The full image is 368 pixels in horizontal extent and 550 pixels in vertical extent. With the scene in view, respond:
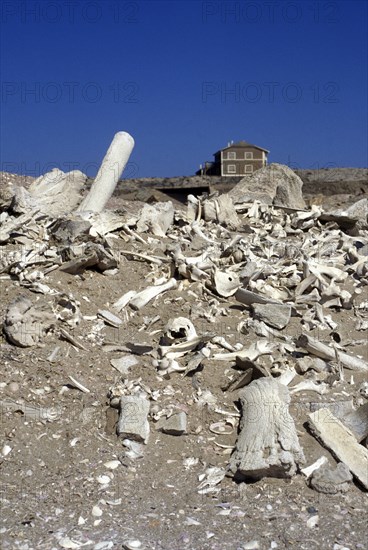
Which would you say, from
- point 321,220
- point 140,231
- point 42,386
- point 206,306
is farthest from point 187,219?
point 42,386

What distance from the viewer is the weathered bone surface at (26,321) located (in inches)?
211

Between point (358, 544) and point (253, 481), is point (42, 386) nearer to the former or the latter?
point (253, 481)

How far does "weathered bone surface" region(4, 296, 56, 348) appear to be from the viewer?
17.6ft

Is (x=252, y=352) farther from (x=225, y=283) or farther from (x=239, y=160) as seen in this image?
(x=239, y=160)

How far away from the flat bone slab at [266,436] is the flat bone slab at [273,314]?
1.12 meters

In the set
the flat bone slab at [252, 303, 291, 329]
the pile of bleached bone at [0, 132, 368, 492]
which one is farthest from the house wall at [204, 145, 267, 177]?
the flat bone slab at [252, 303, 291, 329]

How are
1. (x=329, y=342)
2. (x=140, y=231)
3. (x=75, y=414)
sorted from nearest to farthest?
(x=75, y=414) < (x=329, y=342) < (x=140, y=231)

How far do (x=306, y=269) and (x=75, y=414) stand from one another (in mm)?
3042

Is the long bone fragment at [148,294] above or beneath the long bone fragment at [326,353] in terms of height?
above

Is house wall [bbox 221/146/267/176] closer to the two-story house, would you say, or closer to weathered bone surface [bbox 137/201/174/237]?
the two-story house

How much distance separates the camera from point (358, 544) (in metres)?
3.78

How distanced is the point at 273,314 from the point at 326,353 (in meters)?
0.61

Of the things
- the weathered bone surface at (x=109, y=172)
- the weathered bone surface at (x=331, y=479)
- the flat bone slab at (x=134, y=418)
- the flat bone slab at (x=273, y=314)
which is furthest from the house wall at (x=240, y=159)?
the weathered bone surface at (x=331, y=479)

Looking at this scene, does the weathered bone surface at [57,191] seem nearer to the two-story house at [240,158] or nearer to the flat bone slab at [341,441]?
the flat bone slab at [341,441]
